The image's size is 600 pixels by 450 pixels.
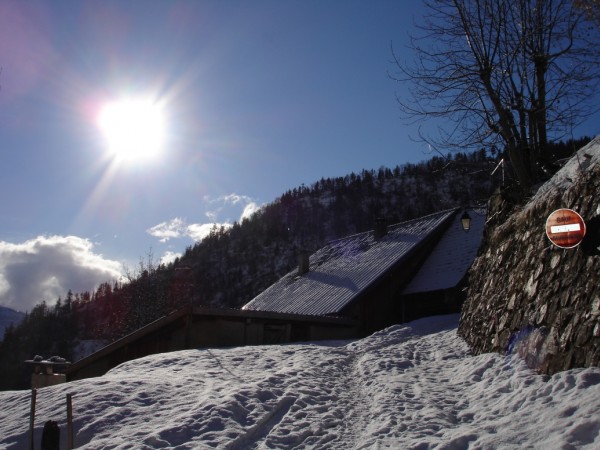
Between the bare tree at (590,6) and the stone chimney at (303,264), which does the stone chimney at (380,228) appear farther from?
the bare tree at (590,6)

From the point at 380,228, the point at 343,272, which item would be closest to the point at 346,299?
the point at 343,272

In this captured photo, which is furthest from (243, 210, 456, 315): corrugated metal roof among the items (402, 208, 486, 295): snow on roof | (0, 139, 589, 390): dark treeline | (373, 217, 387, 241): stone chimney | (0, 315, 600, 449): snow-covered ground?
(0, 139, 589, 390): dark treeline

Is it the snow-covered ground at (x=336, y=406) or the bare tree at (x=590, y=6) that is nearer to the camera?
the snow-covered ground at (x=336, y=406)

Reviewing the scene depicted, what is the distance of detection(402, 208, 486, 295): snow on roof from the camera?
802 inches

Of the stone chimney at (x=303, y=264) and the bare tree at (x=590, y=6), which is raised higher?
the bare tree at (x=590, y=6)

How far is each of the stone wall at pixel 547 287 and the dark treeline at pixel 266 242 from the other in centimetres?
6618

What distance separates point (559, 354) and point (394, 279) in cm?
1555

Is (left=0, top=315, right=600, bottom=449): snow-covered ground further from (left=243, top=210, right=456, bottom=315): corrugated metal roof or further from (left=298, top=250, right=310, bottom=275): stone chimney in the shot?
(left=298, top=250, right=310, bottom=275): stone chimney

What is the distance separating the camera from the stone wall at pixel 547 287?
6.50m

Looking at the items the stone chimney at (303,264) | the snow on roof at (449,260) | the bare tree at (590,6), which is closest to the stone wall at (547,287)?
the bare tree at (590,6)

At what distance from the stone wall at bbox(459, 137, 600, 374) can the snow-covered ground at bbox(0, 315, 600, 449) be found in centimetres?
31

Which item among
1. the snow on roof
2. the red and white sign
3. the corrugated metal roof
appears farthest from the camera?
the corrugated metal roof

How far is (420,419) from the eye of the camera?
22.4 feet

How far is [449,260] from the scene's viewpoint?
21609mm
